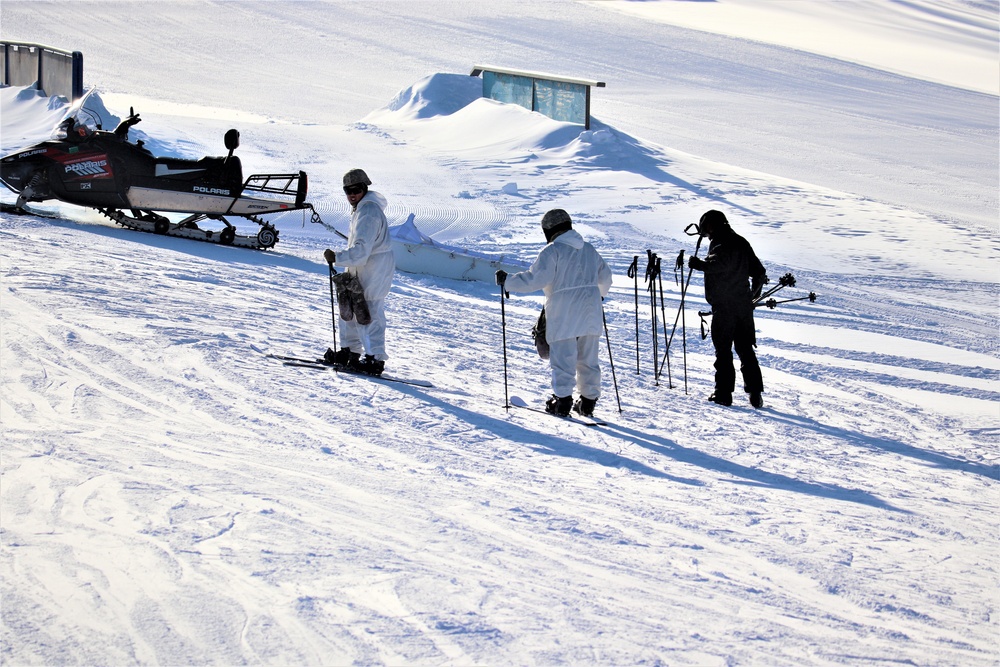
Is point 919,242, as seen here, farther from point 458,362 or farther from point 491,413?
point 491,413

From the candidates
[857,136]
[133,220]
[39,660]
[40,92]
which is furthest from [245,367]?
[857,136]

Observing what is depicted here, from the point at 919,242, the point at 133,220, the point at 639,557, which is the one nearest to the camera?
the point at 639,557

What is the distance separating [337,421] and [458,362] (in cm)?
230

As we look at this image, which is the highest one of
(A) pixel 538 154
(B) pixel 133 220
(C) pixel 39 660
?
(A) pixel 538 154

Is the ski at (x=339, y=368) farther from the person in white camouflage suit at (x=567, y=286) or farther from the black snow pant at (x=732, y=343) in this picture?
the black snow pant at (x=732, y=343)

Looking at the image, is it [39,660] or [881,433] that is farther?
[881,433]

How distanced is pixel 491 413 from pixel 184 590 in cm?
311

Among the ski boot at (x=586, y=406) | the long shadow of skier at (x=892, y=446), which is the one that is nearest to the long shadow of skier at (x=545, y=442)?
the ski boot at (x=586, y=406)

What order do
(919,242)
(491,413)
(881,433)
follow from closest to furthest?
(491,413) < (881,433) < (919,242)

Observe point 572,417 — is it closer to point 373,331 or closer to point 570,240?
point 570,240

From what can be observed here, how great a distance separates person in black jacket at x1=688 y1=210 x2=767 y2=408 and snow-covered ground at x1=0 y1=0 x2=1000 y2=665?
24cm

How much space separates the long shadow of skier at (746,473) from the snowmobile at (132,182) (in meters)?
6.24

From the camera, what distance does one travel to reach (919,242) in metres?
14.6

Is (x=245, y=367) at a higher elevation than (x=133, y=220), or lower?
lower
